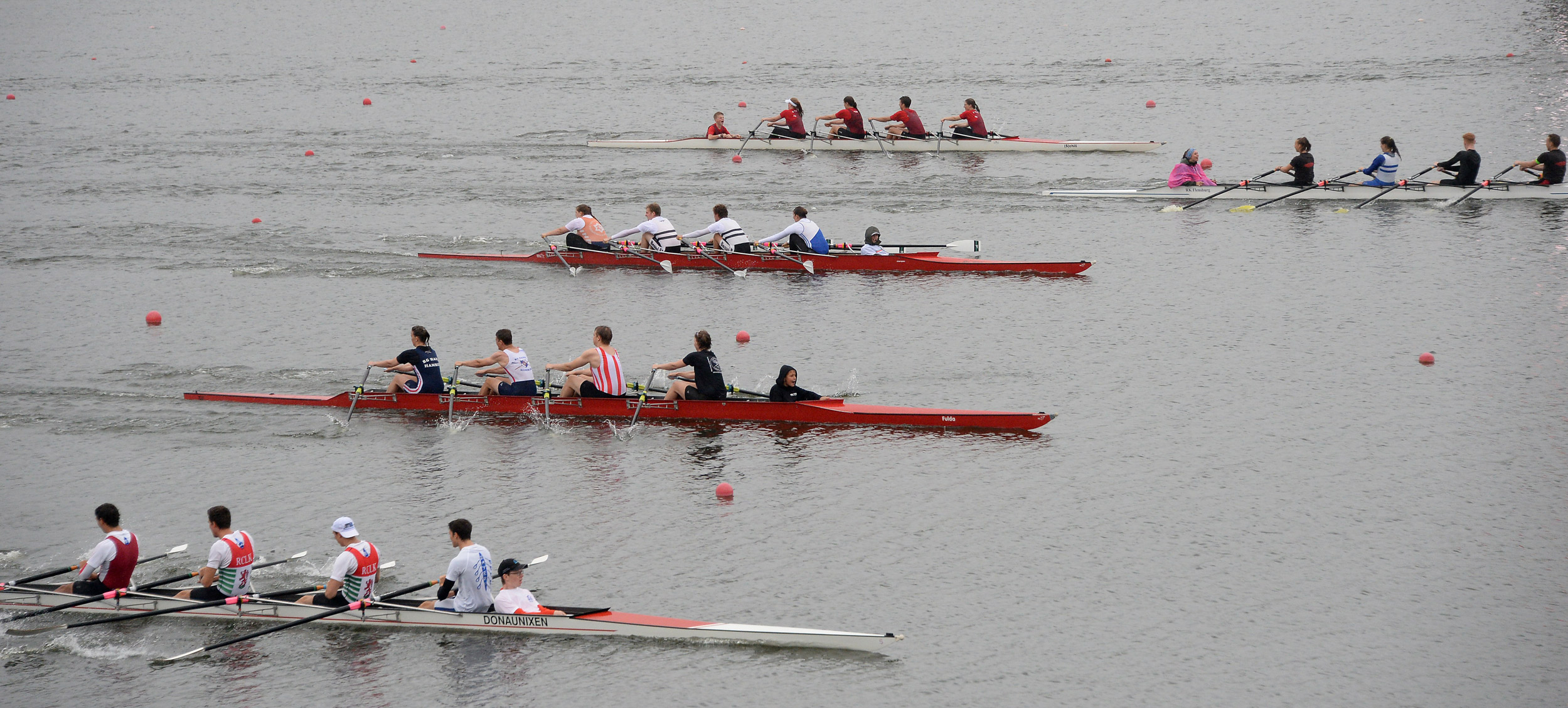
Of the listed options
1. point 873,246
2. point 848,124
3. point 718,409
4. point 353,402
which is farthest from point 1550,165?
point 353,402

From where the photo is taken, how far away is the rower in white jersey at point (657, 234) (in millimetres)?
24781

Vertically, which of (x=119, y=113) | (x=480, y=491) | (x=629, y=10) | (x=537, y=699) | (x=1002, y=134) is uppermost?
(x=629, y=10)

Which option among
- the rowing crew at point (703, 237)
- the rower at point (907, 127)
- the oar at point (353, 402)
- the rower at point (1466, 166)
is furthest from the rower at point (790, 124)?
the oar at point (353, 402)

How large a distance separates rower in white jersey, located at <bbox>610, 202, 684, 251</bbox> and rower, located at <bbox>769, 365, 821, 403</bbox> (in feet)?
26.4

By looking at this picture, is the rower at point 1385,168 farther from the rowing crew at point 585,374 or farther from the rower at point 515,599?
the rower at point 515,599

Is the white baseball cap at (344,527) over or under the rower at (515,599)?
over

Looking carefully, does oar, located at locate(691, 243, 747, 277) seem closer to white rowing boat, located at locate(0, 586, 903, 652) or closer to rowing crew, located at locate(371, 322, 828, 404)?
rowing crew, located at locate(371, 322, 828, 404)

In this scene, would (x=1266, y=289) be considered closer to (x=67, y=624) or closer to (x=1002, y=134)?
(x=1002, y=134)

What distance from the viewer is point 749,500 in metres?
15.3

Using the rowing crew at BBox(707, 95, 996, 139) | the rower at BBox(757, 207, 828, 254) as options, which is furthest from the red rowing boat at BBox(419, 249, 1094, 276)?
the rowing crew at BBox(707, 95, 996, 139)

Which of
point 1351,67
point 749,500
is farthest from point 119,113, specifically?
point 1351,67

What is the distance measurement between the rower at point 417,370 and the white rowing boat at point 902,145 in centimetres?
1772

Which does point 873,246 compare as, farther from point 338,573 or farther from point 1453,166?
point 338,573

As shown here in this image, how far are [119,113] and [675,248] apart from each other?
26.5m
